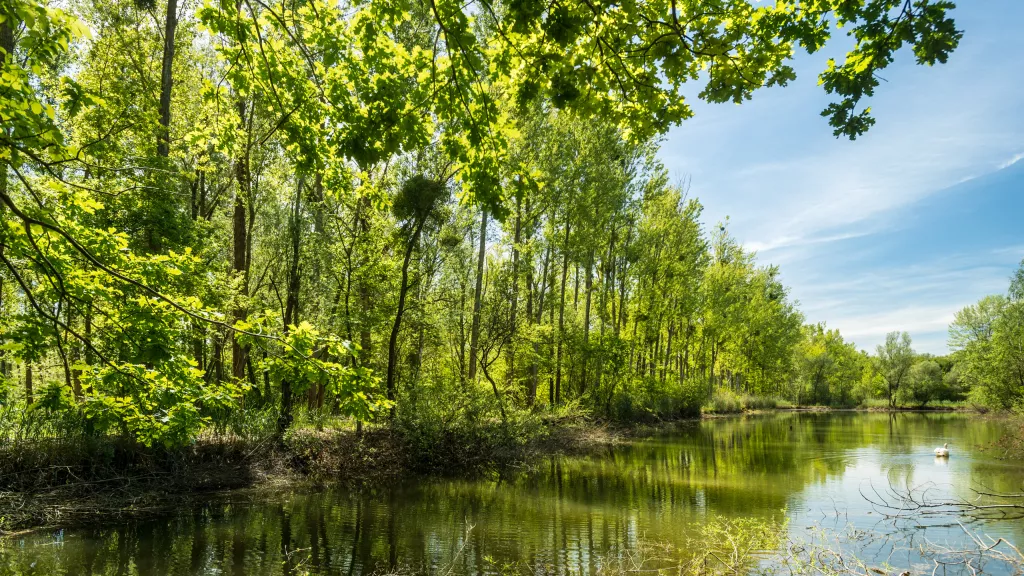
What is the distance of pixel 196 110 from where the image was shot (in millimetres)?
16922

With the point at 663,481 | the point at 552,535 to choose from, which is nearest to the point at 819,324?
the point at 663,481

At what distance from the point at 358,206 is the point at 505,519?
10347 mm

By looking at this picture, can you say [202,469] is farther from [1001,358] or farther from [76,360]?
[1001,358]

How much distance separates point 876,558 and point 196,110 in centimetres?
1995

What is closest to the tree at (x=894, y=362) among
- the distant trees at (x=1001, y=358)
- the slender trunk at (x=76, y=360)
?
the distant trees at (x=1001, y=358)

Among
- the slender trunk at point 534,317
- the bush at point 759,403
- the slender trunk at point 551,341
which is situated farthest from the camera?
the bush at point 759,403

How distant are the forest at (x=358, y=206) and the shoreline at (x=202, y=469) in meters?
0.47

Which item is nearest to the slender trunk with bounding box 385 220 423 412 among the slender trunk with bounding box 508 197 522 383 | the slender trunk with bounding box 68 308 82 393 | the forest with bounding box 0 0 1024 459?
the forest with bounding box 0 0 1024 459

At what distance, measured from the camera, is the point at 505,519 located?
33.0 feet

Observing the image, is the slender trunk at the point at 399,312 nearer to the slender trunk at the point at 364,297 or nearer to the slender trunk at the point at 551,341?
the slender trunk at the point at 364,297

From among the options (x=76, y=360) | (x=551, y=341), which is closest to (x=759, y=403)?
(x=551, y=341)

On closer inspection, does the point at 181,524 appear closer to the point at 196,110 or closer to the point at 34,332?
the point at 34,332

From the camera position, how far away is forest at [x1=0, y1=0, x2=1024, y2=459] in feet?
13.6

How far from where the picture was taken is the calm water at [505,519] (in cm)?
759
